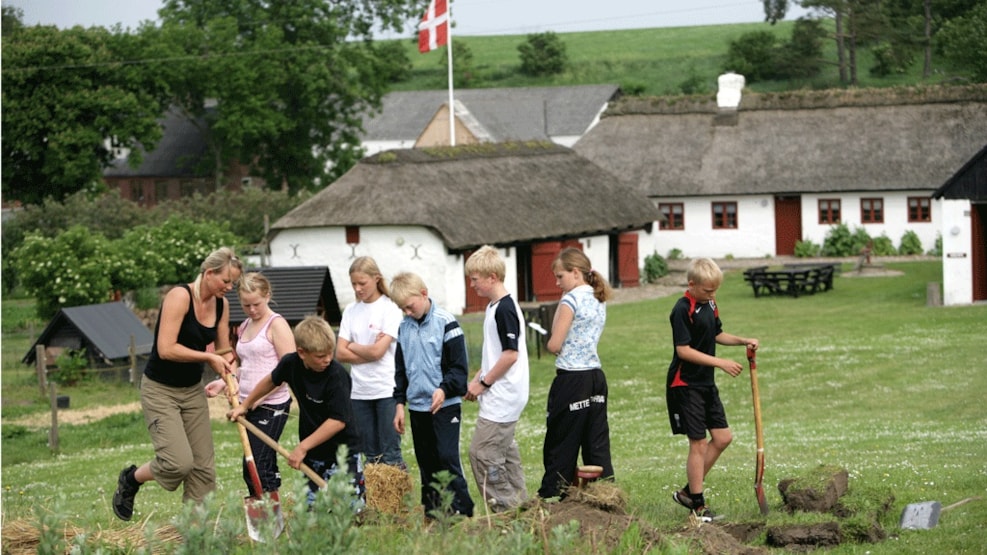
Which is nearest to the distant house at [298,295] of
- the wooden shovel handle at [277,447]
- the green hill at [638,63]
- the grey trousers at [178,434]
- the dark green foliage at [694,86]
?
the grey trousers at [178,434]

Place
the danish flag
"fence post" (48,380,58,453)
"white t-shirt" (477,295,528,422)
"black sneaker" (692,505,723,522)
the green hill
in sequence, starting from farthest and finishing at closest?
1. the green hill
2. the danish flag
3. "fence post" (48,380,58,453)
4. "white t-shirt" (477,295,528,422)
5. "black sneaker" (692,505,723,522)

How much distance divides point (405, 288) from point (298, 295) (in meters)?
17.0

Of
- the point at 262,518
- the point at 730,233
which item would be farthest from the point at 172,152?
the point at 262,518

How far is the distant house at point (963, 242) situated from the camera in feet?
102

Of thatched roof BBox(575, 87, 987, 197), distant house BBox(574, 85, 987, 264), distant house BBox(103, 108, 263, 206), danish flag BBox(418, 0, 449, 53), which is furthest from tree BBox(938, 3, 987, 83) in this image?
distant house BBox(103, 108, 263, 206)

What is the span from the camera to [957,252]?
31406 mm

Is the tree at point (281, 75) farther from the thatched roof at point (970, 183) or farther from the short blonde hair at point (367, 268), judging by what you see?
the short blonde hair at point (367, 268)

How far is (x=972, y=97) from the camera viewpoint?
49.0 metres

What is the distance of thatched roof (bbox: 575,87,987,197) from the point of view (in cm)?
4722

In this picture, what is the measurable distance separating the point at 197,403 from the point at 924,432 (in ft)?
29.3

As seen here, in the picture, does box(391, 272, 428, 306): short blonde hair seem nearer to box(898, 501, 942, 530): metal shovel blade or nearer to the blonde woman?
the blonde woman

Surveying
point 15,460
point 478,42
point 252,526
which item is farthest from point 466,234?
point 478,42

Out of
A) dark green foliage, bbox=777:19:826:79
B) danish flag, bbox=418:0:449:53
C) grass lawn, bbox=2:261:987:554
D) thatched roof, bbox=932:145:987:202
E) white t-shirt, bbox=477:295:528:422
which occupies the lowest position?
grass lawn, bbox=2:261:987:554

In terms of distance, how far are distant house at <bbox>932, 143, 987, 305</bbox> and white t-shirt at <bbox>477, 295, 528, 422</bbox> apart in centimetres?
2414
